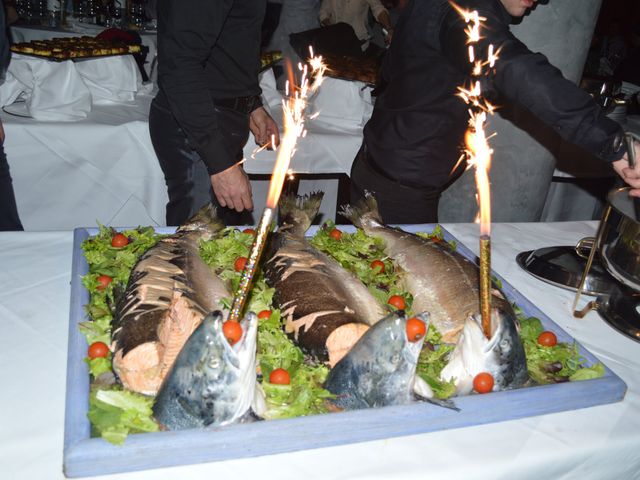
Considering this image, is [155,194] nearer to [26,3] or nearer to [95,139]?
[95,139]

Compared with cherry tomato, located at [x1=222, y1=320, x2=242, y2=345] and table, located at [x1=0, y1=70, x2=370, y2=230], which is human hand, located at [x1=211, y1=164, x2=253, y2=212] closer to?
table, located at [x1=0, y1=70, x2=370, y2=230]

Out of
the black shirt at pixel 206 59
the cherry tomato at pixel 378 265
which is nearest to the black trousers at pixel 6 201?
the black shirt at pixel 206 59

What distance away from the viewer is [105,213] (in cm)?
400

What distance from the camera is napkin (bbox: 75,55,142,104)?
4.17 m

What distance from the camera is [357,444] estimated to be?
4.77 feet

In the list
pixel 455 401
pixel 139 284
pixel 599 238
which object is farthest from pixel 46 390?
pixel 599 238

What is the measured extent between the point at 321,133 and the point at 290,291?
2.55m

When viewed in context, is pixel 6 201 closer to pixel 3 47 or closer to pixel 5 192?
pixel 5 192

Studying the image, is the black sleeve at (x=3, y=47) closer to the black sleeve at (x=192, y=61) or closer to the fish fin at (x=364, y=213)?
the black sleeve at (x=192, y=61)

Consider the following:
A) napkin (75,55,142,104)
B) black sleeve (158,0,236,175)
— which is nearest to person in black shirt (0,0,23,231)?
napkin (75,55,142,104)

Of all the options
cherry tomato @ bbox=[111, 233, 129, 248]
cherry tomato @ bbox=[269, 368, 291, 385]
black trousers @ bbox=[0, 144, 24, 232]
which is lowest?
black trousers @ bbox=[0, 144, 24, 232]

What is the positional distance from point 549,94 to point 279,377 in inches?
66.4

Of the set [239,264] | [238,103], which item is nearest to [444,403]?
[239,264]

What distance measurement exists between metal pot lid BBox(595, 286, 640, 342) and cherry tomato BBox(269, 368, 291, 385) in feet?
4.61
